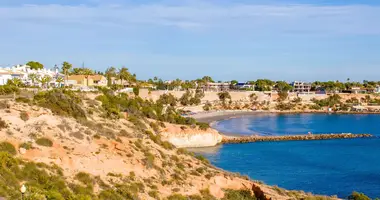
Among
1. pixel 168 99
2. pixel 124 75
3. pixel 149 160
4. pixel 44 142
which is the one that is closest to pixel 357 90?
pixel 168 99

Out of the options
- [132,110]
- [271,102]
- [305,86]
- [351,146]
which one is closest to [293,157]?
[351,146]

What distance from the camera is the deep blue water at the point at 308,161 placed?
147 feet

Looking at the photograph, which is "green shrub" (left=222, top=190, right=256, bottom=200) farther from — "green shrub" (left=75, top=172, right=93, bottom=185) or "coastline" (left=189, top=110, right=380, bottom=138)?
"coastline" (left=189, top=110, right=380, bottom=138)

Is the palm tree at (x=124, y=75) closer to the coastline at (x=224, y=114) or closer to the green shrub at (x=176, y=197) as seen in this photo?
the coastline at (x=224, y=114)

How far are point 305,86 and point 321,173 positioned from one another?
482 feet

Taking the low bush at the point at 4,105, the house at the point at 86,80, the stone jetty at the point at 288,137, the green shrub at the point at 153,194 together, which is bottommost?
the stone jetty at the point at 288,137

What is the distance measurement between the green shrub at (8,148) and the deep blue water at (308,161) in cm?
2614

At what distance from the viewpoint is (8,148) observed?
24750 mm

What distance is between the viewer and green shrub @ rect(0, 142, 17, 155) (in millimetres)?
24500

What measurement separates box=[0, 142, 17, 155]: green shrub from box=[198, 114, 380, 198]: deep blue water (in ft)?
85.8

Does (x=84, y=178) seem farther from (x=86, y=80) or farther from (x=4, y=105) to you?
(x=86, y=80)

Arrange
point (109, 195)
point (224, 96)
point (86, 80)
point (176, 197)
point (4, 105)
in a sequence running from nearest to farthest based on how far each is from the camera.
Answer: point (109, 195) → point (176, 197) → point (4, 105) → point (86, 80) → point (224, 96)

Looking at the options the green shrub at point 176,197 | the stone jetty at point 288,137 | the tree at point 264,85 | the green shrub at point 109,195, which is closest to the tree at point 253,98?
the tree at point 264,85

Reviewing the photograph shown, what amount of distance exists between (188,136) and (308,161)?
1581cm
